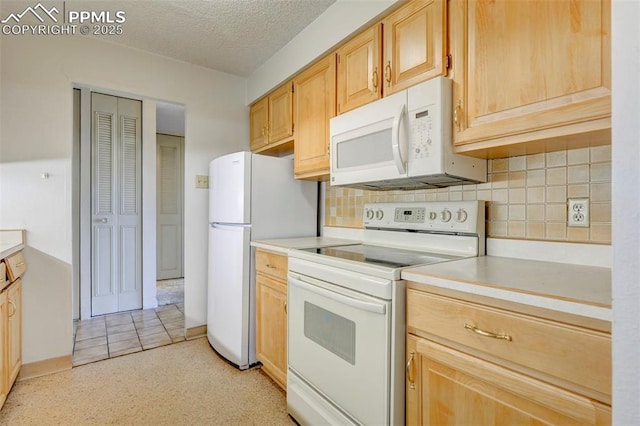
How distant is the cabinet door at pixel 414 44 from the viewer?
137 centimetres

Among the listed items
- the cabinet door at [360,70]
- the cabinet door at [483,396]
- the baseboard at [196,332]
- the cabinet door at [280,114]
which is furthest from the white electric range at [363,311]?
the baseboard at [196,332]

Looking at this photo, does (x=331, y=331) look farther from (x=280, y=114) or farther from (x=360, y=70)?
(x=280, y=114)

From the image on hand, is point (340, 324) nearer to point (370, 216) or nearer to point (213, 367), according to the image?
point (370, 216)

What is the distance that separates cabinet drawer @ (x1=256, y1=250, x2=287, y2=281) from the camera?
1.88 m

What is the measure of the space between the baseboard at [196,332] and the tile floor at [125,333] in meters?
0.06

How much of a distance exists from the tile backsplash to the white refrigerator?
1.13 meters

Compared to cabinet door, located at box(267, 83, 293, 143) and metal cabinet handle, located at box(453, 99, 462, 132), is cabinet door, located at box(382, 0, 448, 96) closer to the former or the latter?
metal cabinet handle, located at box(453, 99, 462, 132)

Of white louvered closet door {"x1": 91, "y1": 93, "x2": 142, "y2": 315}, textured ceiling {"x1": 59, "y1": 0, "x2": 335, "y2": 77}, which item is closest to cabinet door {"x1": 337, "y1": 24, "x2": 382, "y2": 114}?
textured ceiling {"x1": 59, "y1": 0, "x2": 335, "y2": 77}

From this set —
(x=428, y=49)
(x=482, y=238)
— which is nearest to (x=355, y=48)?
(x=428, y=49)

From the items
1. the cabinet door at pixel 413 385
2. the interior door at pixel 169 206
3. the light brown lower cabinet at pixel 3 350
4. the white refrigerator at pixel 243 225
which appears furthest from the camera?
the interior door at pixel 169 206

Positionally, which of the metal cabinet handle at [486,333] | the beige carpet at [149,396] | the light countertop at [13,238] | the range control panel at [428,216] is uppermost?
the range control panel at [428,216]

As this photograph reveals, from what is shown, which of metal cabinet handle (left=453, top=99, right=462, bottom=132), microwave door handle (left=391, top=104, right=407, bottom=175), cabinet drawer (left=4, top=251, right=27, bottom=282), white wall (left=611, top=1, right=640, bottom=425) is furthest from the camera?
cabinet drawer (left=4, top=251, right=27, bottom=282)

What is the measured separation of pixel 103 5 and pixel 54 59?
57 centimetres

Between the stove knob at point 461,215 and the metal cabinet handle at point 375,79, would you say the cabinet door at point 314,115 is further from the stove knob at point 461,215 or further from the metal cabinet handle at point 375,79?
the stove knob at point 461,215
